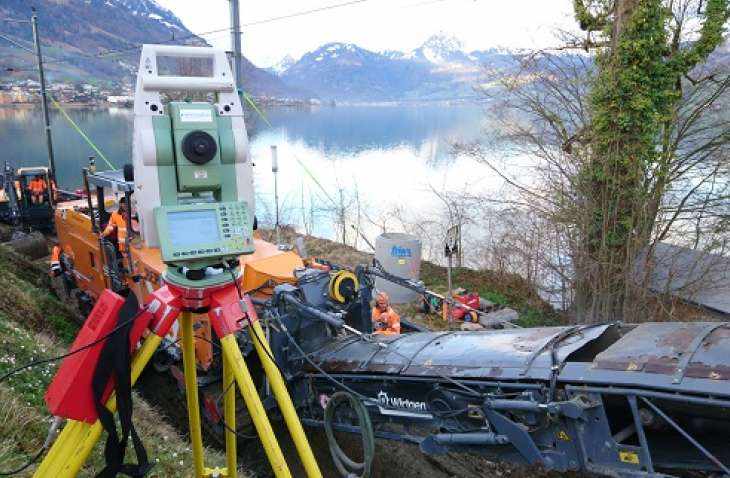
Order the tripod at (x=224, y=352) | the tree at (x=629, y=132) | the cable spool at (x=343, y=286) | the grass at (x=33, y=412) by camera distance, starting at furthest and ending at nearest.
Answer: the tree at (x=629, y=132) < the cable spool at (x=343, y=286) < the grass at (x=33, y=412) < the tripod at (x=224, y=352)

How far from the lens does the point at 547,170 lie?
13.9 m

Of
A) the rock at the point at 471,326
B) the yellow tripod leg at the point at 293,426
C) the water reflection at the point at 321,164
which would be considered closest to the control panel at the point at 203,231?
the yellow tripod leg at the point at 293,426

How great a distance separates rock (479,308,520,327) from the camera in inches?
452

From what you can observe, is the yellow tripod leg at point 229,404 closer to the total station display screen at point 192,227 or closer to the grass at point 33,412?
the grass at point 33,412

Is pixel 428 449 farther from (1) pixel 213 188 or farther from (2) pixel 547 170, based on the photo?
(2) pixel 547 170

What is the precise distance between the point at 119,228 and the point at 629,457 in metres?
6.94

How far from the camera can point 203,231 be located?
10.2 feet

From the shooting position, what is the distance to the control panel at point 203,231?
3008 mm

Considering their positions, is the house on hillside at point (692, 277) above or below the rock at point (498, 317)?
above

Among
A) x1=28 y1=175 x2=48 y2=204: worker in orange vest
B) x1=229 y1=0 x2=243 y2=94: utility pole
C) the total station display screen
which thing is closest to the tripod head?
the total station display screen

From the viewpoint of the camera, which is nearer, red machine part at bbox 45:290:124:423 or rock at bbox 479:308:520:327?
red machine part at bbox 45:290:124:423

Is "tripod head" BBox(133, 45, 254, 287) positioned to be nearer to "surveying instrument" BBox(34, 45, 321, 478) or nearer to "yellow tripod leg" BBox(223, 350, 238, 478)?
"surveying instrument" BBox(34, 45, 321, 478)

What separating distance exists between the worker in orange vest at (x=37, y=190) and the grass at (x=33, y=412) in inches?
312

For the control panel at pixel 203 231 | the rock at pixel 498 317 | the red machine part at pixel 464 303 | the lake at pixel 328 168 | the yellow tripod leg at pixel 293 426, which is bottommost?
the rock at pixel 498 317
